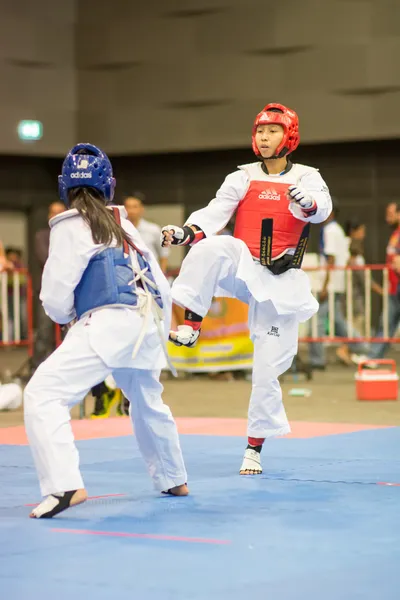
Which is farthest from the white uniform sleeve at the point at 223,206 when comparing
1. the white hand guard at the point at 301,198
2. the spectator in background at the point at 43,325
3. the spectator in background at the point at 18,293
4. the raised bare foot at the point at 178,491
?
the spectator in background at the point at 18,293

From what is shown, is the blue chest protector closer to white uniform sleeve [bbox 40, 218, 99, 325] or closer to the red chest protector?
white uniform sleeve [bbox 40, 218, 99, 325]

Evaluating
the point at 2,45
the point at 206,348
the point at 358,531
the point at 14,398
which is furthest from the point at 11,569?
the point at 2,45

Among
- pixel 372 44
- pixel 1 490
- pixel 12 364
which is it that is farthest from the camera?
pixel 372 44

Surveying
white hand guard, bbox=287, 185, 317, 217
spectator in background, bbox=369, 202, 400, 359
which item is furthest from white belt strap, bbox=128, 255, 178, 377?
spectator in background, bbox=369, 202, 400, 359

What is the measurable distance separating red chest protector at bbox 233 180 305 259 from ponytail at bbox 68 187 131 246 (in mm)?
1310

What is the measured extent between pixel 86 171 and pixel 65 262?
1.52ft

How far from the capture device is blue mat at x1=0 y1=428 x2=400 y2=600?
3662 mm

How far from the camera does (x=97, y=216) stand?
5066 millimetres

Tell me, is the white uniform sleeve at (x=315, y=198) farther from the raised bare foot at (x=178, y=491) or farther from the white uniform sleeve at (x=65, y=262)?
the raised bare foot at (x=178, y=491)

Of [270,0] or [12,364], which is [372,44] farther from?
[12,364]

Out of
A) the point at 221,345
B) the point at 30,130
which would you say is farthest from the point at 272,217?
the point at 30,130

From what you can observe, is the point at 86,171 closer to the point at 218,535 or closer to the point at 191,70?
the point at 218,535

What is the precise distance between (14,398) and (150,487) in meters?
4.69

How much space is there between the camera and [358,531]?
179 inches
